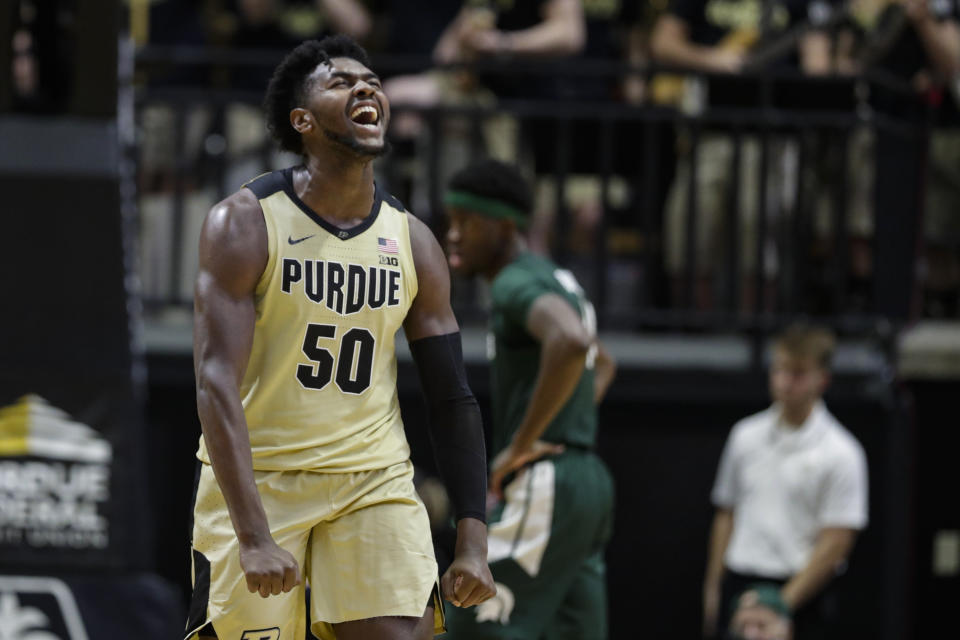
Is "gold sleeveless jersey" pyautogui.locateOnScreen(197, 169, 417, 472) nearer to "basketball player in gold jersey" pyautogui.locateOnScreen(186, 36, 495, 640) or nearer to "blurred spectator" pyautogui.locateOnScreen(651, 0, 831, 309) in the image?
"basketball player in gold jersey" pyautogui.locateOnScreen(186, 36, 495, 640)

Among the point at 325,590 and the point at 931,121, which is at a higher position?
the point at 931,121

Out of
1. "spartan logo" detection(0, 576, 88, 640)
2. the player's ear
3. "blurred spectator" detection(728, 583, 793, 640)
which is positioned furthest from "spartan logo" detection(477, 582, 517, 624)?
the player's ear

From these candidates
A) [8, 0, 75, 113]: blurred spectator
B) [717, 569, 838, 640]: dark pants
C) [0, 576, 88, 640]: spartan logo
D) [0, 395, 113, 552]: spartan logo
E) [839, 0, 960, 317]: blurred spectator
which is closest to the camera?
[0, 576, 88, 640]: spartan logo

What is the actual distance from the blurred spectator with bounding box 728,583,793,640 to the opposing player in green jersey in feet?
5.18

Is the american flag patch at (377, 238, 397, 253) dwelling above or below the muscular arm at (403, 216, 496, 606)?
above

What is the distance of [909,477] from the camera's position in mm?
7730

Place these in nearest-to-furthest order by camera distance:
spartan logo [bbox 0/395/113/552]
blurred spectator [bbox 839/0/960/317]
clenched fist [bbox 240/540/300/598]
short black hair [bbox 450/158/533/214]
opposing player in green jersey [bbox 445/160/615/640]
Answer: clenched fist [bbox 240/540/300/598] → opposing player in green jersey [bbox 445/160/615/640] → short black hair [bbox 450/158/533/214] → spartan logo [bbox 0/395/113/552] → blurred spectator [bbox 839/0/960/317]

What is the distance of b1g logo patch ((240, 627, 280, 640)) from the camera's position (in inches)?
135

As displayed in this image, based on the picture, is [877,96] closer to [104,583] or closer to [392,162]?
[392,162]

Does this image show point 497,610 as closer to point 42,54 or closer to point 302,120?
point 302,120

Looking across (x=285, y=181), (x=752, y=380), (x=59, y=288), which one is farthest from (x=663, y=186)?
(x=285, y=181)

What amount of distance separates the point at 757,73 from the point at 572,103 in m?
1.02

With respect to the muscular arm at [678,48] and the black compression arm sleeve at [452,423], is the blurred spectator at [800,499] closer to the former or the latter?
the muscular arm at [678,48]

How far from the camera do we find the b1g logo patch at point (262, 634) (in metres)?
3.42
